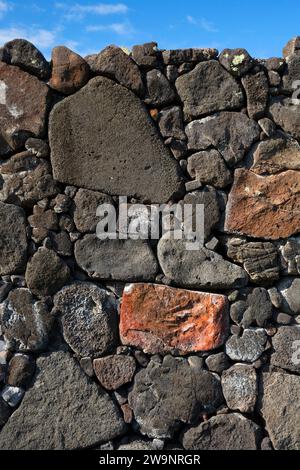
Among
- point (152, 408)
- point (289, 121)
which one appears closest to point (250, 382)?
point (152, 408)

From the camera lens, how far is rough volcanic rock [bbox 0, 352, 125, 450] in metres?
2.59

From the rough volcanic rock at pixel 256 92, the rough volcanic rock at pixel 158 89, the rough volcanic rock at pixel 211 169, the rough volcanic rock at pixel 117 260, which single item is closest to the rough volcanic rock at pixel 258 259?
the rough volcanic rock at pixel 211 169

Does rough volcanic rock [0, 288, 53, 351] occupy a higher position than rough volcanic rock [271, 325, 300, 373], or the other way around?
rough volcanic rock [0, 288, 53, 351]

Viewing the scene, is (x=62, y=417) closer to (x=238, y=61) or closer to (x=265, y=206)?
(x=265, y=206)

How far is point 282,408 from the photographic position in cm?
256

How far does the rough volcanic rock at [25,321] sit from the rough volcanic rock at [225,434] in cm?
87

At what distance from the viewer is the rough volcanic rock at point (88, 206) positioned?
263cm

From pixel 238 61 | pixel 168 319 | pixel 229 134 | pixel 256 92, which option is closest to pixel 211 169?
pixel 229 134

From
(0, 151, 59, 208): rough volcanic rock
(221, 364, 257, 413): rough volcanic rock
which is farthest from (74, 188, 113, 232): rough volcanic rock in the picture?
(221, 364, 257, 413): rough volcanic rock

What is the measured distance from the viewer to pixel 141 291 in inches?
103

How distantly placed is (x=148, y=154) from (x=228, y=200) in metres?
0.46

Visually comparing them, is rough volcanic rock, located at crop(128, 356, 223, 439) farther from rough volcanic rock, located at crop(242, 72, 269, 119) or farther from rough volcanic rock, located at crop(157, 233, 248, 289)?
rough volcanic rock, located at crop(242, 72, 269, 119)

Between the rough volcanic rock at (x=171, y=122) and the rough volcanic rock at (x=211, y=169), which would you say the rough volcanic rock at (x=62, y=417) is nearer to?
the rough volcanic rock at (x=211, y=169)

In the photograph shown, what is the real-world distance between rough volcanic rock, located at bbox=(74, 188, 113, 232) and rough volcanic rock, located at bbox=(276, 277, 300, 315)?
96cm
